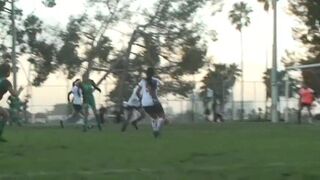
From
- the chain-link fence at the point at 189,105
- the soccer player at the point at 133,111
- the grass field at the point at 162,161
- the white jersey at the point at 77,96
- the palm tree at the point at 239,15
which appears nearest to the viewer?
the grass field at the point at 162,161

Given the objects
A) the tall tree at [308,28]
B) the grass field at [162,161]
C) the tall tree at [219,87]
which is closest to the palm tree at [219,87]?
the tall tree at [219,87]

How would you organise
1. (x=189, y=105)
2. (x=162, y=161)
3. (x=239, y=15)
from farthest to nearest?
(x=239, y=15) < (x=189, y=105) < (x=162, y=161)

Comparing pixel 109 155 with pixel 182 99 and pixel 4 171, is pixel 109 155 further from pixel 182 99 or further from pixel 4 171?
pixel 182 99

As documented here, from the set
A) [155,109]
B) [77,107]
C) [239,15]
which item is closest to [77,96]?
[77,107]

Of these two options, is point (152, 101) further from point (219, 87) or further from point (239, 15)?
point (239, 15)

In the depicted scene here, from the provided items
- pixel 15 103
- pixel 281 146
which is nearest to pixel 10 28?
pixel 15 103

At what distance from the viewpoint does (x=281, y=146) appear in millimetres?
14414

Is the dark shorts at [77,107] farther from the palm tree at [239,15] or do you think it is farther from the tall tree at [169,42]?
the palm tree at [239,15]

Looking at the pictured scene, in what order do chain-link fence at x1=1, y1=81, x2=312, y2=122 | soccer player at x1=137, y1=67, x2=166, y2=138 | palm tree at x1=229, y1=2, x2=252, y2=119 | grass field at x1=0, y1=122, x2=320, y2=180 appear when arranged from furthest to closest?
palm tree at x1=229, y1=2, x2=252, y2=119, chain-link fence at x1=1, y1=81, x2=312, y2=122, soccer player at x1=137, y1=67, x2=166, y2=138, grass field at x1=0, y1=122, x2=320, y2=180

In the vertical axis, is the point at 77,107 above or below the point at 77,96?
below

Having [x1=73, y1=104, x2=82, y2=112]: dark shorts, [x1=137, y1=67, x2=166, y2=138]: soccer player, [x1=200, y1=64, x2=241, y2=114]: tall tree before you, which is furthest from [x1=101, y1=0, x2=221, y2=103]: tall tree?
[x1=137, y1=67, x2=166, y2=138]: soccer player

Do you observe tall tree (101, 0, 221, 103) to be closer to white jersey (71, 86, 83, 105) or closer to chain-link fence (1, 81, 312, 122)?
chain-link fence (1, 81, 312, 122)

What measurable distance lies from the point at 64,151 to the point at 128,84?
45.2m

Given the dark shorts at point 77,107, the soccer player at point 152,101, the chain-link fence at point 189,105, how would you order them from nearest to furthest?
1. the soccer player at point 152,101
2. the dark shorts at point 77,107
3. the chain-link fence at point 189,105
